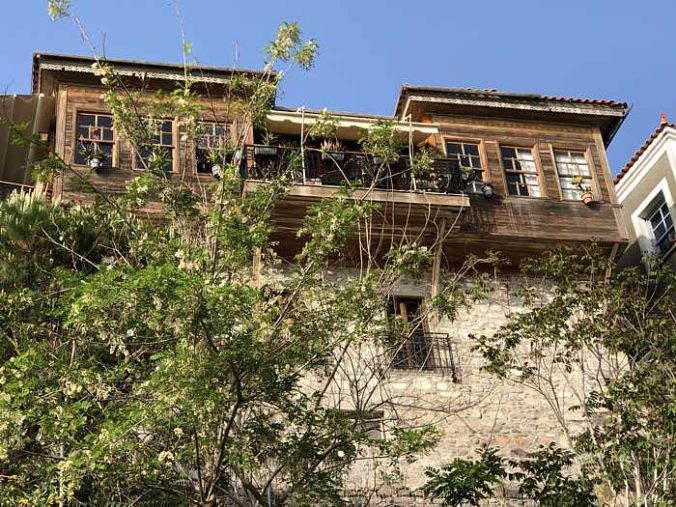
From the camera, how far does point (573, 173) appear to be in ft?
62.2

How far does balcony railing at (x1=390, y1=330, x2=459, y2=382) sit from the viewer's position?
16.3 m

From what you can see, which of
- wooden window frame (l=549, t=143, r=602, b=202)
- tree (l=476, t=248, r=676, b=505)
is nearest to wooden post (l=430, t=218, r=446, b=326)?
tree (l=476, t=248, r=676, b=505)

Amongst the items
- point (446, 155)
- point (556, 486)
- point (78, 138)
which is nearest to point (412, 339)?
point (446, 155)

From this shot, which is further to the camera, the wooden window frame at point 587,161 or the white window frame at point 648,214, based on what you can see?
the white window frame at point 648,214

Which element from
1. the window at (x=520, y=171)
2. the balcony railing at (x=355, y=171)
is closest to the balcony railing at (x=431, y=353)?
the balcony railing at (x=355, y=171)

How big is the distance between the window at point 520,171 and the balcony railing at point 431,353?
3263mm

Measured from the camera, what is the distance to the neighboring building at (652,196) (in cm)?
1997

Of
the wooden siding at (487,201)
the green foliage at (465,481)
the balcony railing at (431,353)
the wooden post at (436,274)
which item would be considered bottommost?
the green foliage at (465,481)

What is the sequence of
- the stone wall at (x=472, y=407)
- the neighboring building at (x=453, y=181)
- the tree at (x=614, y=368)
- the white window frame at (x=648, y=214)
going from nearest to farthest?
the tree at (x=614, y=368)
the stone wall at (x=472, y=407)
the neighboring building at (x=453, y=181)
the white window frame at (x=648, y=214)

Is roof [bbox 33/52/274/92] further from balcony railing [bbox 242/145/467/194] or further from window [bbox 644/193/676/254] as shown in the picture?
window [bbox 644/193/676/254]

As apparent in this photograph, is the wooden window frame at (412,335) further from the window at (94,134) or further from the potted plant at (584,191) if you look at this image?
the window at (94,134)

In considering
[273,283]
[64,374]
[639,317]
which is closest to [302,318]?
[273,283]

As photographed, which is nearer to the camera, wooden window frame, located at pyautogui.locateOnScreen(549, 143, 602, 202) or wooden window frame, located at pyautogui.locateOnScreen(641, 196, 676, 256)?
wooden window frame, located at pyautogui.locateOnScreen(549, 143, 602, 202)

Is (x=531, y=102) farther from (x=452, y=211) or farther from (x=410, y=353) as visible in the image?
(x=410, y=353)
